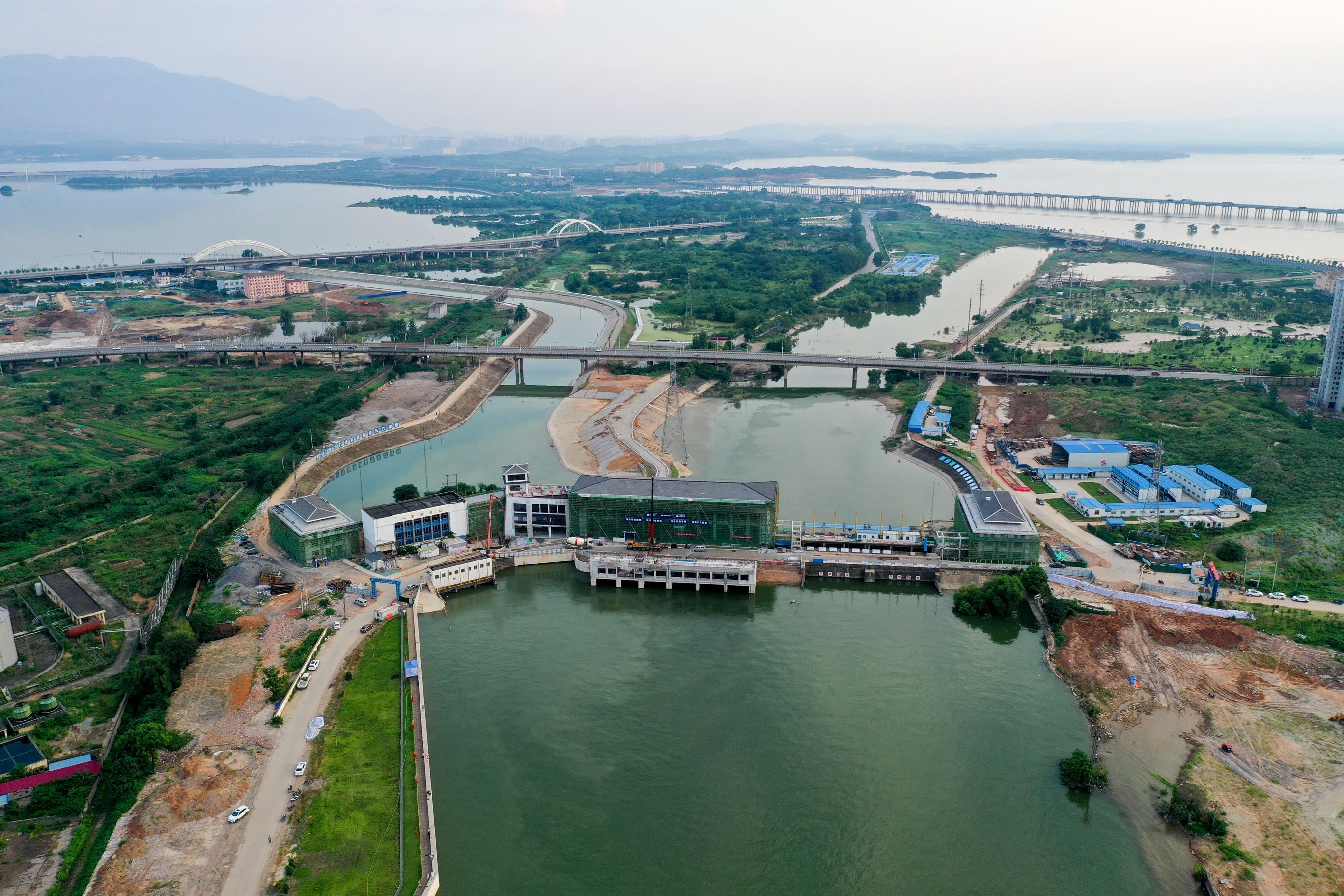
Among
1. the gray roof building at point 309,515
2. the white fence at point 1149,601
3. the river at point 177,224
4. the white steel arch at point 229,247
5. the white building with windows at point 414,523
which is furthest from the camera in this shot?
the river at point 177,224

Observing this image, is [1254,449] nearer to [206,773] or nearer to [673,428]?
[673,428]

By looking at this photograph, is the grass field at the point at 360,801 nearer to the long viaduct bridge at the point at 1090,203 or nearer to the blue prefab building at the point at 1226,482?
the blue prefab building at the point at 1226,482

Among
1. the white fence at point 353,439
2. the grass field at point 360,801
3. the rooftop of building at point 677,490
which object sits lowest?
the grass field at point 360,801

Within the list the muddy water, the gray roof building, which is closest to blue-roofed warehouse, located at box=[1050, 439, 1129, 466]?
the muddy water

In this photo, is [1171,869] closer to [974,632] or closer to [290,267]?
[974,632]

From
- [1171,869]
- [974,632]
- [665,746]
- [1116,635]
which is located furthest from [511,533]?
[1171,869]

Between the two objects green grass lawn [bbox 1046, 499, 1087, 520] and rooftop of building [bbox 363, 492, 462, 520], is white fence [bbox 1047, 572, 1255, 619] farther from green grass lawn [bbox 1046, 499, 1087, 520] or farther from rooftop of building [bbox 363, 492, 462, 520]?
rooftop of building [bbox 363, 492, 462, 520]

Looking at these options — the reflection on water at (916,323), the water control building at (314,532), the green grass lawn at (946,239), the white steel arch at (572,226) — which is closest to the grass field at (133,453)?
the water control building at (314,532)
